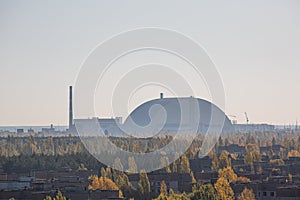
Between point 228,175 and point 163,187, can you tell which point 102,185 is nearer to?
point 163,187

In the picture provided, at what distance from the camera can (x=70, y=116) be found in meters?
96.9

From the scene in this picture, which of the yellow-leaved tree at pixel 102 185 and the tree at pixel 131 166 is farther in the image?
the tree at pixel 131 166

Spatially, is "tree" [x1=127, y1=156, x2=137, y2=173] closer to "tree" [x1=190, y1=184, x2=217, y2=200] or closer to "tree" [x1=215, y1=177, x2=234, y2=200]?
"tree" [x1=215, y1=177, x2=234, y2=200]

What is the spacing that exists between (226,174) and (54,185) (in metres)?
7.41

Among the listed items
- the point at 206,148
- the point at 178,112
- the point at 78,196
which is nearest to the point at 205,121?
the point at 178,112

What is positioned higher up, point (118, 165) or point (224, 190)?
point (118, 165)

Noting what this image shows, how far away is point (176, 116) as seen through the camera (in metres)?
118

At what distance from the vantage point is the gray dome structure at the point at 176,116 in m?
113

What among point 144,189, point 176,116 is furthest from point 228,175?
point 176,116

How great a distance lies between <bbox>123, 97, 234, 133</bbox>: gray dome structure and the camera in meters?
113

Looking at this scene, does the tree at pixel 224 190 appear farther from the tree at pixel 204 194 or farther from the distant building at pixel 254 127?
the distant building at pixel 254 127

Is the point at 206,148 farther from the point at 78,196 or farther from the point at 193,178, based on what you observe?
the point at 78,196

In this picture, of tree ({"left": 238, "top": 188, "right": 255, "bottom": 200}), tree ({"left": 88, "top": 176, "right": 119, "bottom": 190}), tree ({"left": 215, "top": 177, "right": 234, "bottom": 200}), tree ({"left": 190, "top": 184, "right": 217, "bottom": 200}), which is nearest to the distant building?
tree ({"left": 88, "top": 176, "right": 119, "bottom": 190})

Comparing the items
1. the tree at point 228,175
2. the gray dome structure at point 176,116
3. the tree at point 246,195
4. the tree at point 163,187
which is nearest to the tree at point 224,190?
the tree at point 246,195
